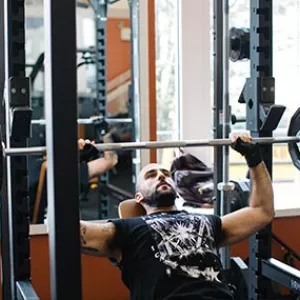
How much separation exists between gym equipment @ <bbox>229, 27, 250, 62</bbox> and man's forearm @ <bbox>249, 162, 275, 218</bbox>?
1.85 feet

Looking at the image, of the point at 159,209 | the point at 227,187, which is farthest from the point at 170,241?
the point at 227,187

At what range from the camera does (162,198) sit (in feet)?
8.14

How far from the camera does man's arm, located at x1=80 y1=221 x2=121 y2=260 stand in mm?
2212

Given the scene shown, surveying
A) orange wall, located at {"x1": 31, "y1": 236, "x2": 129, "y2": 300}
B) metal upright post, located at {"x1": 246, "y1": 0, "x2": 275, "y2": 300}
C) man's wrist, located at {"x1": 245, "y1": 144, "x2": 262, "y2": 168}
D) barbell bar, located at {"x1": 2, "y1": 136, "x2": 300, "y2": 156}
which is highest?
metal upright post, located at {"x1": 246, "y1": 0, "x2": 275, "y2": 300}

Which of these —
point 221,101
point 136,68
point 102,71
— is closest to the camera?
point 221,101

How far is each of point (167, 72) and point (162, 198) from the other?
6.24 ft

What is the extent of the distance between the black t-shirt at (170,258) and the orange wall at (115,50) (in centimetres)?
272

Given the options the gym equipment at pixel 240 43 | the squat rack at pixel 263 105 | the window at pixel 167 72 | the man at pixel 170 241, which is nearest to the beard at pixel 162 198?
the man at pixel 170 241

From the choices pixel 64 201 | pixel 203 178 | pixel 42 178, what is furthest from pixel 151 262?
pixel 42 178

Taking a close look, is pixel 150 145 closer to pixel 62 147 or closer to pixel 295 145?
pixel 295 145

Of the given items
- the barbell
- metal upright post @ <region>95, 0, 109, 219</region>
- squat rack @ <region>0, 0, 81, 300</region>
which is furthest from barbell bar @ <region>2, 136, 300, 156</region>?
metal upright post @ <region>95, 0, 109, 219</region>

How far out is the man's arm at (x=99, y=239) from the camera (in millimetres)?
2212

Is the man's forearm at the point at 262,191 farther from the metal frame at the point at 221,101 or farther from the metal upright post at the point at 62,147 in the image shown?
the metal upright post at the point at 62,147

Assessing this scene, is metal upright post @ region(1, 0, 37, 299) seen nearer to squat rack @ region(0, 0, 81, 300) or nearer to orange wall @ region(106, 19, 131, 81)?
squat rack @ region(0, 0, 81, 300)
